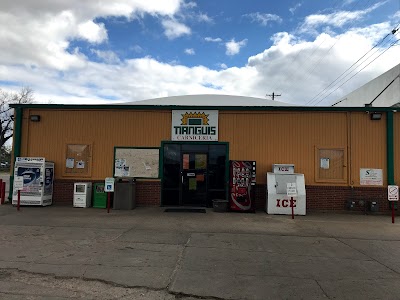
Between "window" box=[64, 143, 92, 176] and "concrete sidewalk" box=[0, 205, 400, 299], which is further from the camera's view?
"window" box=[64, 143, 92, 176]

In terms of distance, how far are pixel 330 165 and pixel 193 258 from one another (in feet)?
31.1

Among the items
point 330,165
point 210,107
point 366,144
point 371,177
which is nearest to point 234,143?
point 210,107

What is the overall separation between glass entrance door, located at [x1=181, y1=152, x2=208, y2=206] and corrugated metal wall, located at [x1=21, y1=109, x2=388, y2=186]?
1.37 meters

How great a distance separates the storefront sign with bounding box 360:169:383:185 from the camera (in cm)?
1452

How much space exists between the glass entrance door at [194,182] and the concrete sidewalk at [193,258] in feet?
9.39

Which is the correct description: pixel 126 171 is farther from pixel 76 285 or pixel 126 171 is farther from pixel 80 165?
pixel 76 285

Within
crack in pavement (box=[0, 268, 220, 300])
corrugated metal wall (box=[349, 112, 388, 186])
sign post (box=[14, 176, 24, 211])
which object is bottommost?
crack in pavement (box=[0, 268, 220, 300])

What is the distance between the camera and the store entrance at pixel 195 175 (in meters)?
14.9

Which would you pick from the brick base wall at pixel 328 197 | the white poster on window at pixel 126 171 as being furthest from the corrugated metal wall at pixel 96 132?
the brick base wall at pixel 328 197

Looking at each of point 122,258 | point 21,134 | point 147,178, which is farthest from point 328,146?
point 21,134

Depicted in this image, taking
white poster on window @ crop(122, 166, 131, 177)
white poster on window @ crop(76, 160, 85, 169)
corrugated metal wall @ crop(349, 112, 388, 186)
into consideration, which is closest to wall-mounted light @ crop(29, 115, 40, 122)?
white poster on window @ crop(76, 160, 85, 169)

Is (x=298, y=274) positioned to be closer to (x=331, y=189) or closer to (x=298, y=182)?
(x=298, y=182)

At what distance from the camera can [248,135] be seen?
590 inches

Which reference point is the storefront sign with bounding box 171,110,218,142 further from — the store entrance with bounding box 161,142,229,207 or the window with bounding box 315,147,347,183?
the window with bounding box 315,147,347,183
